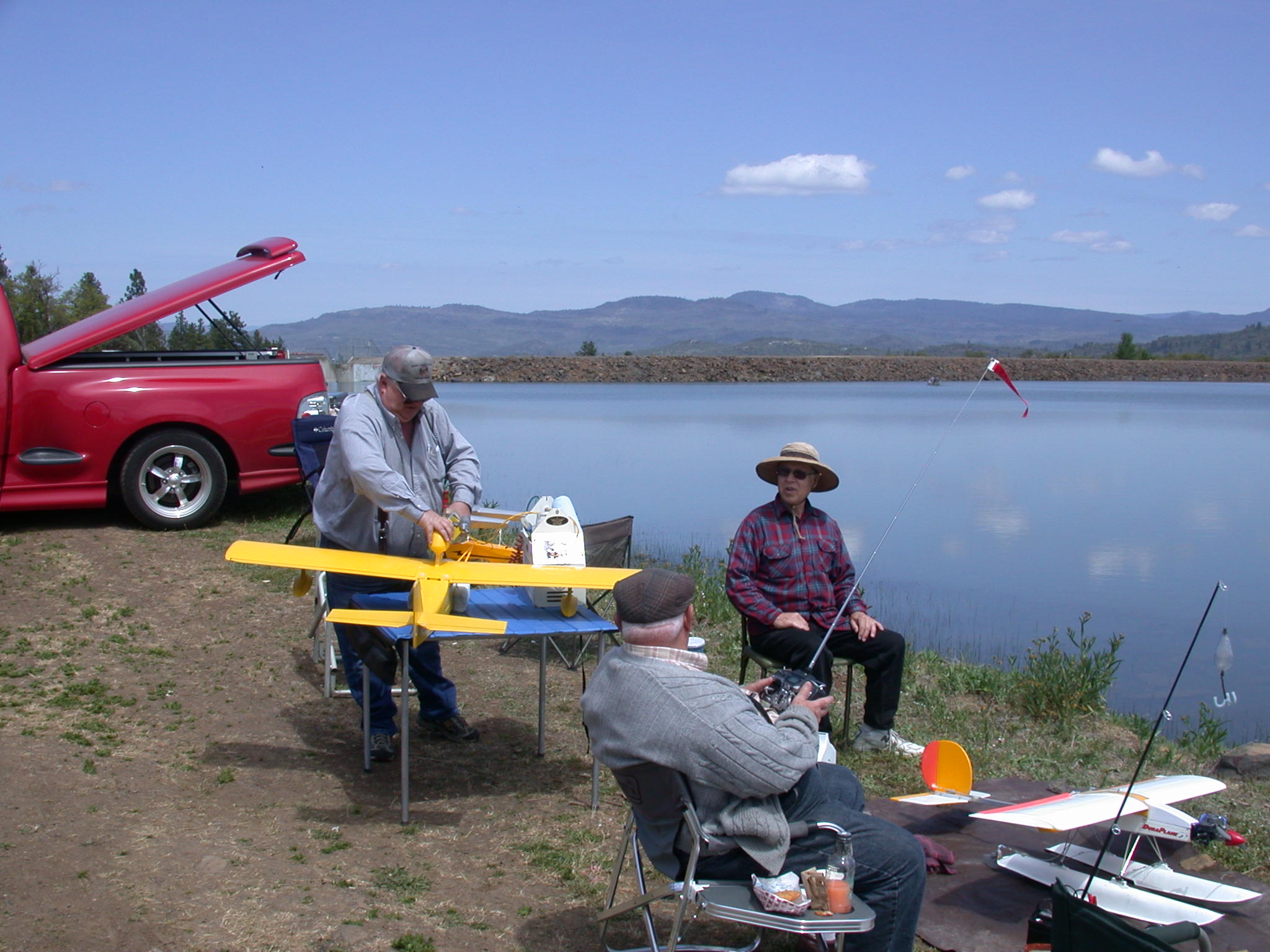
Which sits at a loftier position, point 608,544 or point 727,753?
point 727,753

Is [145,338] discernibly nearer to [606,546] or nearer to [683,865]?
[606,546]

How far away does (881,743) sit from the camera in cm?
457

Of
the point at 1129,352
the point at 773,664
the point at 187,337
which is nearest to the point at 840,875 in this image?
the point at 773,664

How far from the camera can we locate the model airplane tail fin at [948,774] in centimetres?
357

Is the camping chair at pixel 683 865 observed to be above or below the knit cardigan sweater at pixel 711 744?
below

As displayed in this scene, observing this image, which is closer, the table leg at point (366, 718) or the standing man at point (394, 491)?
the standing man at point (394, 491)

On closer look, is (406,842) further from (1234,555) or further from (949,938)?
(1234,555)

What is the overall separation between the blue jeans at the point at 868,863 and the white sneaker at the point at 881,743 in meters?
1.93

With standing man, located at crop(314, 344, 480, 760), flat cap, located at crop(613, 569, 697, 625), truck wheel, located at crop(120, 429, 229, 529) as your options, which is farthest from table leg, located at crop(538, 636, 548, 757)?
truck wheel, located at crop(120, 429, 229, 529)

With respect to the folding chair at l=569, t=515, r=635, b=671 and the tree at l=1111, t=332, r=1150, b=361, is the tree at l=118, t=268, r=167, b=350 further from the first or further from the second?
the tree at l=1111, t=332, r=1150, b=361

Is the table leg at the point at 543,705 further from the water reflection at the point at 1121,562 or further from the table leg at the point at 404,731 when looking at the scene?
the water reflection at the point at 1121,562

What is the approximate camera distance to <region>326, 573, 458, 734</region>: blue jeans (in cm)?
414

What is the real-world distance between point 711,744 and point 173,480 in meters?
6.48

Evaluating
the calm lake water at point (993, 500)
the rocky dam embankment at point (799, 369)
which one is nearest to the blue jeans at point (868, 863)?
the calm lake water at point (993, 500)
